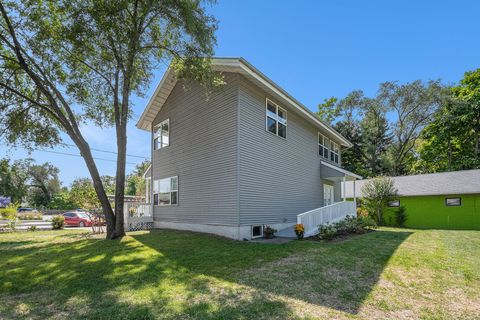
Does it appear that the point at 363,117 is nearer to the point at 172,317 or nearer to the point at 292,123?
the point at 292,123

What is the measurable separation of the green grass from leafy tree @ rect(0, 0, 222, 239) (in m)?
4.23

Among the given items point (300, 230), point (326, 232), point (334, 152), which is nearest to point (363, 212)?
point (334, 152)

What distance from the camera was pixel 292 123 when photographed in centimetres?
1385

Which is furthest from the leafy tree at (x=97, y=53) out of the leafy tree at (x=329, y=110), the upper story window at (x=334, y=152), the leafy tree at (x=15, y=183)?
the leafy tree at (x=15, y=183)

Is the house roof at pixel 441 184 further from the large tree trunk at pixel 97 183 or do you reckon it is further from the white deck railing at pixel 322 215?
the large tree trunk at pixel 97 183

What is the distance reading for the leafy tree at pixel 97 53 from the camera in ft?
31.6

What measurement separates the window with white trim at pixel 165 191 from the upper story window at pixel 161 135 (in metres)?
1.96

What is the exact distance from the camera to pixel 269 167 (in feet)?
38.4

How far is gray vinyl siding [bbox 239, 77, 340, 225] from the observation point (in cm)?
1052

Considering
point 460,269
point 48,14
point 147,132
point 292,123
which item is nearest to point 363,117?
point 292,123

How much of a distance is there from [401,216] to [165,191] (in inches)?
640

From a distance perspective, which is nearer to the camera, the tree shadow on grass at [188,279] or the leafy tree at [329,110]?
the tree shadow on grass at [188,279]

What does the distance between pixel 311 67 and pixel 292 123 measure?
7.80 meters

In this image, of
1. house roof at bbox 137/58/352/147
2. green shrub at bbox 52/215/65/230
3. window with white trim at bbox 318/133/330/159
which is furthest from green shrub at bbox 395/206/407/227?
green shrub at bbox 52/215/65/230
